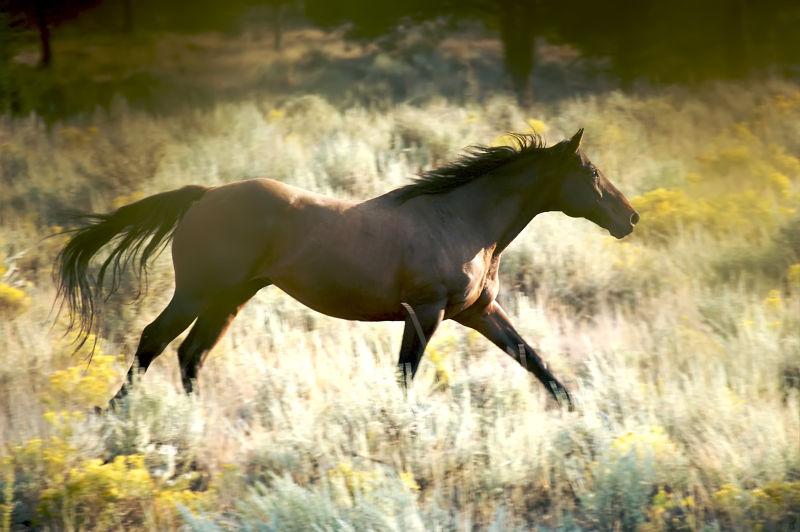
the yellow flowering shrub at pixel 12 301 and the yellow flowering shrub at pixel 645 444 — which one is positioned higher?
the yellow flowering shrub at pixel 645 444

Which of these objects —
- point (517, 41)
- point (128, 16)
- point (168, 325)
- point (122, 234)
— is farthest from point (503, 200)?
point (128, 16)

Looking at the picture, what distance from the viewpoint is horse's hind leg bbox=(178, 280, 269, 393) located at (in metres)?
6.06

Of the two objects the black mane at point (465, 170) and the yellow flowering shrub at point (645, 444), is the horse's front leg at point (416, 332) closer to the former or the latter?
the black mane at point (465, 170)

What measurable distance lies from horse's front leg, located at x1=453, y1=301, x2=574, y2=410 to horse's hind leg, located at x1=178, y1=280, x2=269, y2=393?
4.39ft

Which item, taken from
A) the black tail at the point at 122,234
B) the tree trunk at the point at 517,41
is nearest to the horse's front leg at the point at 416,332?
the black tail at the point at 122,234

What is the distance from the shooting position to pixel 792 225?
1000 centimetres

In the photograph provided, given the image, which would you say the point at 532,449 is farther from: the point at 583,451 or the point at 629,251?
the point at 629,251

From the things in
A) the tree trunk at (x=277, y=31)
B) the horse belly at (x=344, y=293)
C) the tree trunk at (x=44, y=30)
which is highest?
the horse belly at (x=344, y=293)

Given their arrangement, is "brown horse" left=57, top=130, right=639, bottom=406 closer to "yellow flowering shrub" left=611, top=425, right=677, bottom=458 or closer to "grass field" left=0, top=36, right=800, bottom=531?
"grass field" left=0, top=36, right=800, bottom=531

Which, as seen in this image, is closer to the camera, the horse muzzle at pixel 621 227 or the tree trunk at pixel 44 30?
the horse muzzle at pixel 621 227

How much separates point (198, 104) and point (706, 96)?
9614mm

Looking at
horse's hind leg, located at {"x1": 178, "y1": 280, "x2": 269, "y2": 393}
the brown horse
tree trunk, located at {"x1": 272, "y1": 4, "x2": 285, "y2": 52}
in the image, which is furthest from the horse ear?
tree trunk, located at {"x1": 272, "y1": 4, "x2": 285, "y2": 52}

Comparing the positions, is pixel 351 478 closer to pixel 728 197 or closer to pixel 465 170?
pixel 465 170

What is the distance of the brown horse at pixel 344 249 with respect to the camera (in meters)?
5.83
